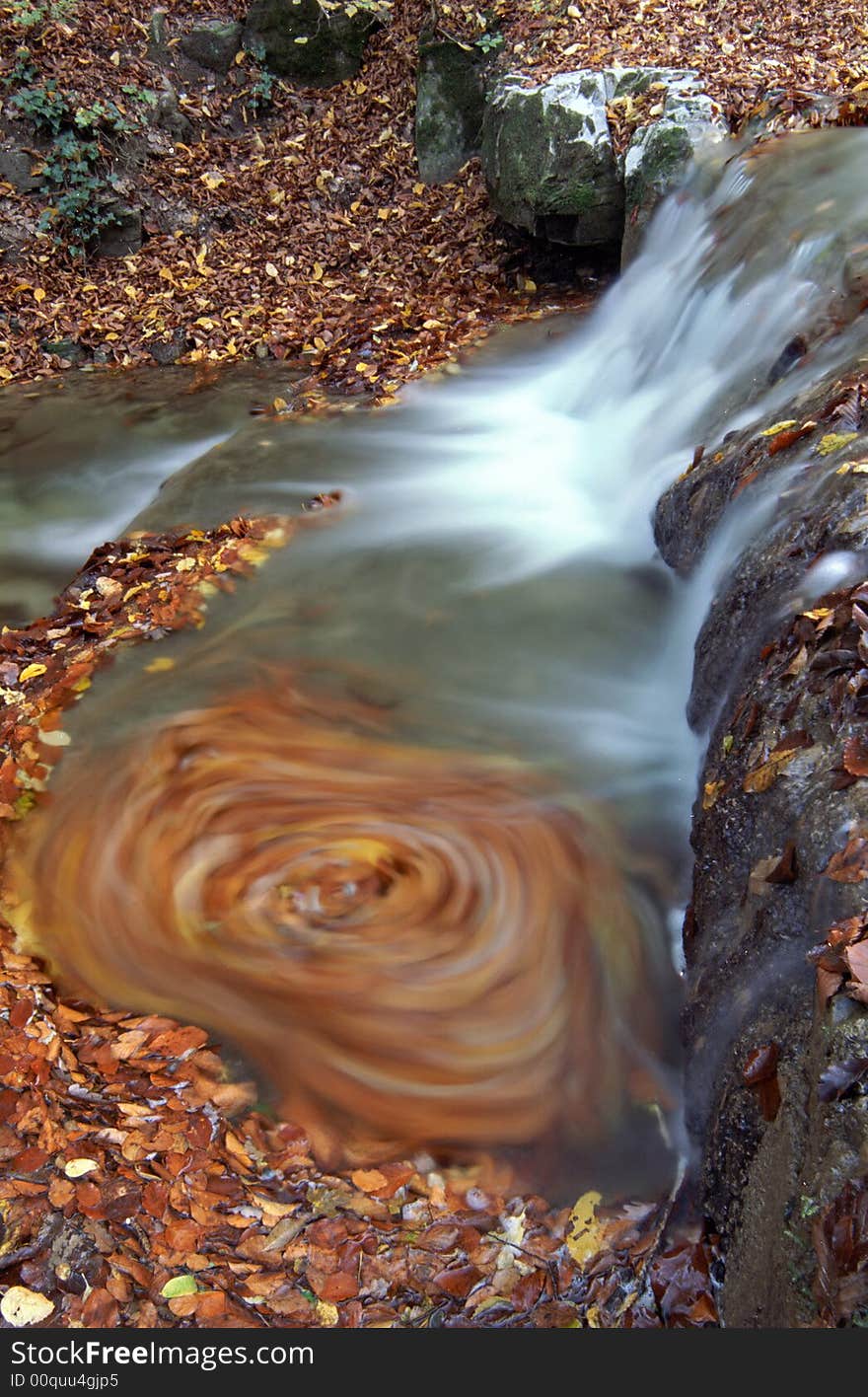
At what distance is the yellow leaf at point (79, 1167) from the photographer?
9.11 ft

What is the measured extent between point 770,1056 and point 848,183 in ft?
18.6

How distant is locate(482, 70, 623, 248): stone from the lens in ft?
26.9

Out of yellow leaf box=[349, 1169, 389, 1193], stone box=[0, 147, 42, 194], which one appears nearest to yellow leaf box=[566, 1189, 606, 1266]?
yellow leaf box=[349, 1169, 389, 1193]

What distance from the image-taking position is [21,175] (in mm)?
9930

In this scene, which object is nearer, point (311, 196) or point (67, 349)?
point (67, 349)

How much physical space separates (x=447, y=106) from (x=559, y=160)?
2.68 m

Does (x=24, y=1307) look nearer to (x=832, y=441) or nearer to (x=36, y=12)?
(x=832, y=441)

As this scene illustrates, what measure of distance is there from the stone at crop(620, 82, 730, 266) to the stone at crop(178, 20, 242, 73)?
18.4ft

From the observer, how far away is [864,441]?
3.75 m

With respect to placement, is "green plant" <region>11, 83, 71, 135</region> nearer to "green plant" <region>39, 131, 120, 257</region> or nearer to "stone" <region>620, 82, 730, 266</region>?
"green plant" <region>39, 131, 120, 257</region>

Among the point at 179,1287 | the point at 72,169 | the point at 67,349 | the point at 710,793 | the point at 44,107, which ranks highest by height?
the point at 44,107

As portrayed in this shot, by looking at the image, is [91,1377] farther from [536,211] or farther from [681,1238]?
[536,211]

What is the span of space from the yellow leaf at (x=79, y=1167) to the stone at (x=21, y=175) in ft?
33.0

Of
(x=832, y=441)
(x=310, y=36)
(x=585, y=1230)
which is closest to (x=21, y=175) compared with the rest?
(x=310, y=36)
